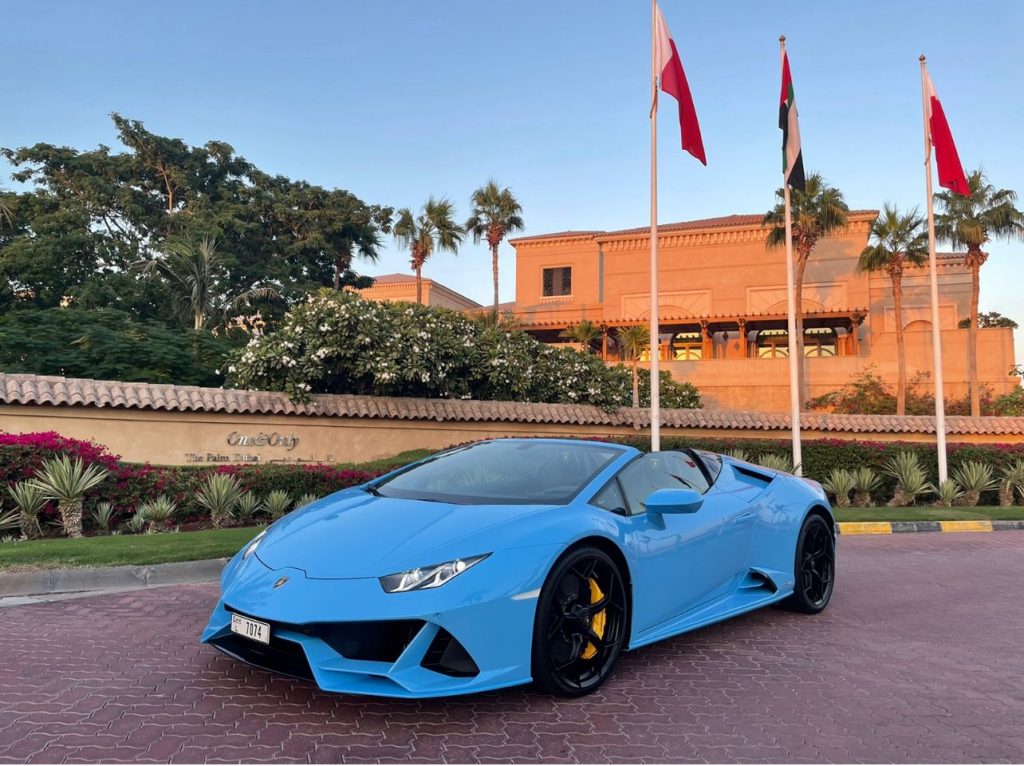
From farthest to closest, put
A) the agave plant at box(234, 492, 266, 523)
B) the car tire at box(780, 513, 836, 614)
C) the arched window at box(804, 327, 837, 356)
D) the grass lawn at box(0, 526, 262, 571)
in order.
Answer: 1. the arched window at box(804, 327, 837, 356)
2. the agave plant at box(234, 492, 266, 523)
3. the grass lawn at box(0, 526, 262, 571)
4. the car tire at box(780, 513, 836, 614)

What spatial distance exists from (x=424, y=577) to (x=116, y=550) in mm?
5212

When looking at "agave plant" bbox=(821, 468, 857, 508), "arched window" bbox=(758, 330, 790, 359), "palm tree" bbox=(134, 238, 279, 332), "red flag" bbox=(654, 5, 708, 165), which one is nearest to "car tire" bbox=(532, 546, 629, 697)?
"agave plant" bbox=(821, 468, 857, 508)

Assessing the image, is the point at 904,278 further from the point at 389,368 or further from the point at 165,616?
the point at 165,616

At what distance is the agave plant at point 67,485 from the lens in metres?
8.86

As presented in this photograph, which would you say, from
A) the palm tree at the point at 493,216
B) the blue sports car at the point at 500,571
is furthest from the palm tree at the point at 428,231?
the blue sports car at the point at 500,571

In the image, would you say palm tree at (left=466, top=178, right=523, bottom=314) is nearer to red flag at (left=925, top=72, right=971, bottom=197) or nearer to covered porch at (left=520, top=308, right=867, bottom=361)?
covered porch at (left=520, top=308, right=867, bottom=361)

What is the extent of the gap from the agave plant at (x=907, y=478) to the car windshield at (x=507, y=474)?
13.2 metres

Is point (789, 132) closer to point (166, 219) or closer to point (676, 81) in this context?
point (676, 81)

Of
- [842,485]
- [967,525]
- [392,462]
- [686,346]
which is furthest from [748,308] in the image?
[392,462]

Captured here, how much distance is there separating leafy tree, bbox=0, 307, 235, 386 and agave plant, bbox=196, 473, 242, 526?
26.6ft

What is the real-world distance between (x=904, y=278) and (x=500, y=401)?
2787 centimetres

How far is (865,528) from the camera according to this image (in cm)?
1157

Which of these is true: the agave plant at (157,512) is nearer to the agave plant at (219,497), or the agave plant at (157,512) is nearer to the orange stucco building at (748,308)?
the agave plant at (219,497)

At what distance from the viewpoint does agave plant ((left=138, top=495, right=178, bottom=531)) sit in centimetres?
946
